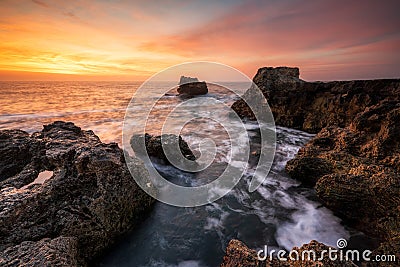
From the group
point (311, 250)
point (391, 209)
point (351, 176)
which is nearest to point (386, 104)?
point (351, 176)

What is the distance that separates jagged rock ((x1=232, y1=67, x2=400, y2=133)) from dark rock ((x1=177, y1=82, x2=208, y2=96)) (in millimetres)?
19583

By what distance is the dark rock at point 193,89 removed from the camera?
34.7 meters

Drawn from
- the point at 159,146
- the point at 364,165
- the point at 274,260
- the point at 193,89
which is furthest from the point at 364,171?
the point at 193,89

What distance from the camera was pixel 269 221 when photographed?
467cm

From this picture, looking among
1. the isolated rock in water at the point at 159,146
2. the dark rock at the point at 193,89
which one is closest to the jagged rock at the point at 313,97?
the isolated rock in water at the point at 159,146

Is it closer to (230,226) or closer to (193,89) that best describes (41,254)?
(230,226)

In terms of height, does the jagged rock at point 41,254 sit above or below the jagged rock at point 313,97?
below

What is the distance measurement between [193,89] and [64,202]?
109 ft

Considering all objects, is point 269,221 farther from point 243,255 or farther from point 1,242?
point 1,242

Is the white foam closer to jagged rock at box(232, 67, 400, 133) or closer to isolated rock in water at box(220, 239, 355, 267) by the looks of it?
isolated rock in water at box(220, 239, 355, 267)

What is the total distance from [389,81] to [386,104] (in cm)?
492

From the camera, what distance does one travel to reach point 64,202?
11.3 feet

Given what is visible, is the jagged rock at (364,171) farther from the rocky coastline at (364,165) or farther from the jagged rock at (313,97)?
the jagged rock at (313,97)

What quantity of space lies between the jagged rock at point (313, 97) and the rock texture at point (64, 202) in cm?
942
